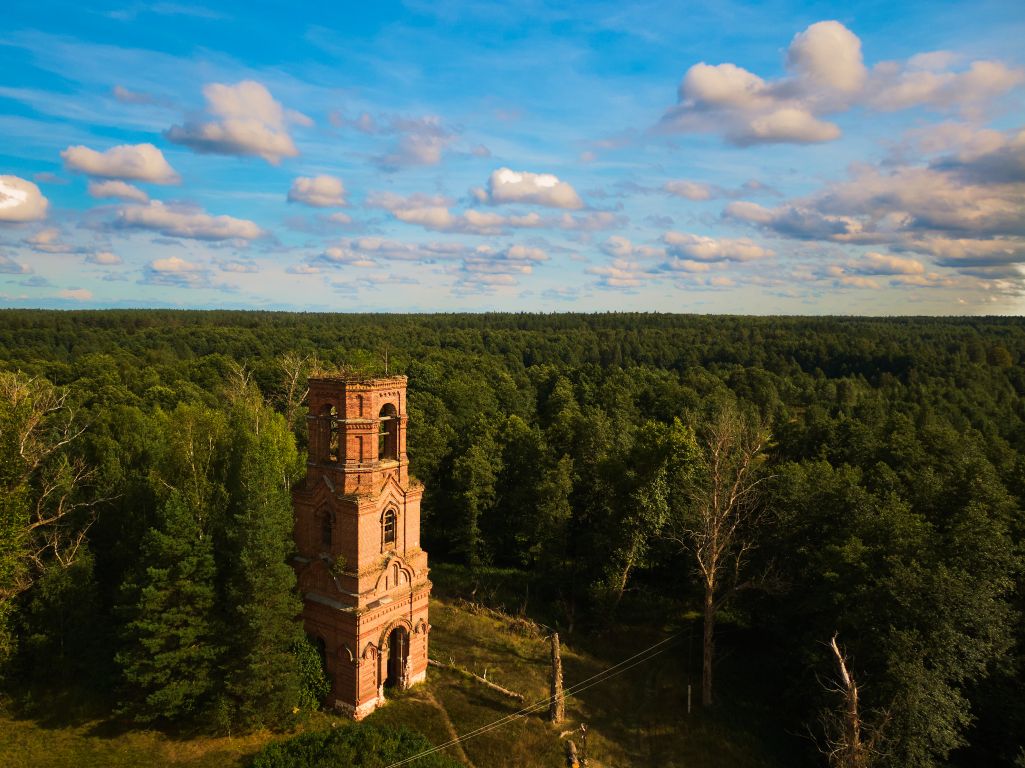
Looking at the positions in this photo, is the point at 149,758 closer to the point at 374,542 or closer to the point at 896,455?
the point at 374,542

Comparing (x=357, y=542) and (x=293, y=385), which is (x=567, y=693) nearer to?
(x=357, y=542)

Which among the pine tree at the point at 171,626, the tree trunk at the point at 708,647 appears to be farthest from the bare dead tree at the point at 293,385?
the tree trunk at the point at 708,647

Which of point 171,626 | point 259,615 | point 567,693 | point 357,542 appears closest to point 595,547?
point 567,693

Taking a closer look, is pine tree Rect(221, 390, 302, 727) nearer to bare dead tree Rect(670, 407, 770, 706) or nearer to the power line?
the power line

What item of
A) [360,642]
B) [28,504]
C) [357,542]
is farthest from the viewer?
[28,504]

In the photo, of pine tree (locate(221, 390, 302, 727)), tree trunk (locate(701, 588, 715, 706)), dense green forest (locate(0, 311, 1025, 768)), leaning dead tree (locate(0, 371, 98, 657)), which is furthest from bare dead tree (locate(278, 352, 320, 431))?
tree trunk (locate(701, 588, 715, 706))

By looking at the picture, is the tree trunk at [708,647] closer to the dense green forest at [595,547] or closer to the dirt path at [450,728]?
the dense green forest at [595,547]
